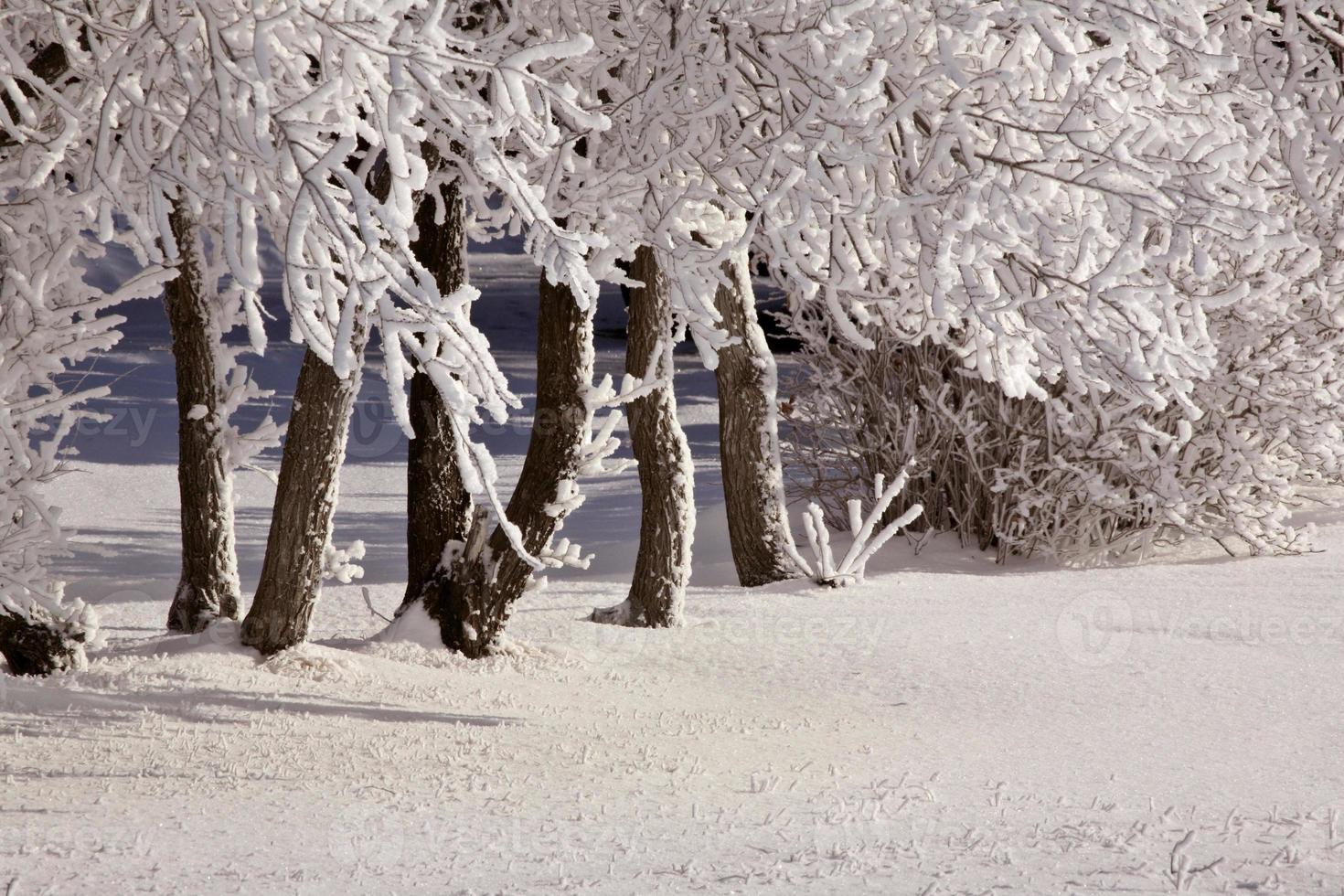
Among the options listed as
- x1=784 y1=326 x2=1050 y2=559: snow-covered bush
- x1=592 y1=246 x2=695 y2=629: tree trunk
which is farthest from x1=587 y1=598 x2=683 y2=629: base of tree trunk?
x1=784 y1=326 x2=1050 y2=559: snow-covered bush

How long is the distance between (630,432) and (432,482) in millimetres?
1260

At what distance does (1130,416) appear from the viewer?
8.78 m

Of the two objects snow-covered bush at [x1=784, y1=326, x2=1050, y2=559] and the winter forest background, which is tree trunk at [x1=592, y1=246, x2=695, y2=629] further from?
snow-covered bush at [x1=784, y1=326, x2=1050, y2=559]

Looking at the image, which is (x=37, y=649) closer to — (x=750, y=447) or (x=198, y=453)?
(x=198, y=453)

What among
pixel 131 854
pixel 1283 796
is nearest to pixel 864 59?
pixel 1283 796

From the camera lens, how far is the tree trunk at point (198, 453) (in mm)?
6359

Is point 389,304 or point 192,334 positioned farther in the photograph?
point 192,334

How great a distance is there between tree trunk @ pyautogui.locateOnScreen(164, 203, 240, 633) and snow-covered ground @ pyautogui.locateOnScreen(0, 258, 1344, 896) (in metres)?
0.67

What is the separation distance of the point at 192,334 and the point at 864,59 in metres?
3.51

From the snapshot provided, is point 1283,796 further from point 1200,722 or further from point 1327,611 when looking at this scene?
point 1327,611

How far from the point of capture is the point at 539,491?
231 inches

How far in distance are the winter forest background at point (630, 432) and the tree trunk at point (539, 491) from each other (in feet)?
0.08

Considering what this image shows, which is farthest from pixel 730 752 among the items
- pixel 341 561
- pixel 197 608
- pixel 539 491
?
pixel 197 608

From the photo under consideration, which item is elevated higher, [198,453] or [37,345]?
[37,345]
